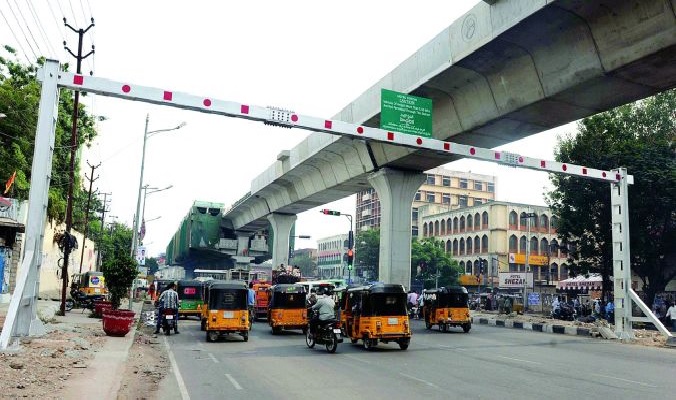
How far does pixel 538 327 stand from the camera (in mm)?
28312

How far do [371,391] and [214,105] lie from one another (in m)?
9.77

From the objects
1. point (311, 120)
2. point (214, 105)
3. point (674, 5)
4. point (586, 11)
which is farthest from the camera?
point (311, 120)

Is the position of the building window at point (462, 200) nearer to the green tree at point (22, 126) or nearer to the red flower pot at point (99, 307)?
the green tree at point (22, 126)

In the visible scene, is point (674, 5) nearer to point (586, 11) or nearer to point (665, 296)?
point (586, 11)

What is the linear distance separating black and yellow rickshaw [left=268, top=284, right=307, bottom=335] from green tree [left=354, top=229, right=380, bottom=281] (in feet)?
201

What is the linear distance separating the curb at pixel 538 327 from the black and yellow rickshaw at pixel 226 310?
15.5 metres

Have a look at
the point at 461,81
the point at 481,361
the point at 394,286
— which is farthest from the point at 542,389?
the point at 461,81

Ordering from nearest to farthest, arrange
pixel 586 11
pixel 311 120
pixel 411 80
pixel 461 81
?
pixel 586 11 < pixel 311 120 < pixel 461 81 < pixel 411 80

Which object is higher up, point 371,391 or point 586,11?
point 586,11

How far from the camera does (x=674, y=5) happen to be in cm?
1238

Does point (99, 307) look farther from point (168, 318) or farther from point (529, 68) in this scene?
point (529, 68)

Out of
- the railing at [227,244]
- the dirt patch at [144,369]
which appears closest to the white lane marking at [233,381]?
the dirt patch at [144,369]

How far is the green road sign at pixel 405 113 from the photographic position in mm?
18125

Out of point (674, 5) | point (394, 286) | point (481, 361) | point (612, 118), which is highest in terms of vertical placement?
point (612, 118)
